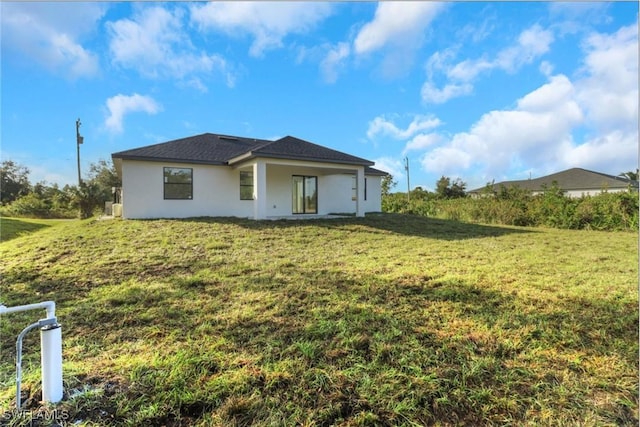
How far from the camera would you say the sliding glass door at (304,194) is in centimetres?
1455

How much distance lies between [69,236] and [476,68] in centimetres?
1227

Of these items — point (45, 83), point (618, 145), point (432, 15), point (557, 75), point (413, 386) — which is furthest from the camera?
point (45, 83)

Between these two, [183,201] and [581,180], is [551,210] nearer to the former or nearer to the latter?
[183,201]

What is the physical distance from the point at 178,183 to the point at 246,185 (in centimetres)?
279

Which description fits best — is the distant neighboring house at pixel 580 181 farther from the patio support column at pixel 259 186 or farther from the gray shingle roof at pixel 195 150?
the patio support column at pixel 259 186

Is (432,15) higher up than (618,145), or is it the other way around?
(432,15)

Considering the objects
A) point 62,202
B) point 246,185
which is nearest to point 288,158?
point 246,185

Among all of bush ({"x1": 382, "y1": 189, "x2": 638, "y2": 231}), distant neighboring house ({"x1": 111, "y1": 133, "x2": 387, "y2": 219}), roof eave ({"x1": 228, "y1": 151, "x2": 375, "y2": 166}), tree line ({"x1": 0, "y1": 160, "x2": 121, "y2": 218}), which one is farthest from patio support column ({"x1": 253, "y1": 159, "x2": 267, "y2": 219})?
tree line ({"x1": 0, "y1": 160, "x2": 121, "y2": 218})

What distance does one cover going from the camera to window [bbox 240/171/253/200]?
13.3 m

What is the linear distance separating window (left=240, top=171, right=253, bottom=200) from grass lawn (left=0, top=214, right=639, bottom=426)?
7296 millimetres

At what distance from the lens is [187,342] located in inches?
108

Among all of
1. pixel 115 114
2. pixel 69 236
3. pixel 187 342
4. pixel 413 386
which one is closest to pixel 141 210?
pixel 69 236

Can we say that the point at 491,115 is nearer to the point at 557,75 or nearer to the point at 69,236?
the point at 557,75

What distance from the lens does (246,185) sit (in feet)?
44.2
